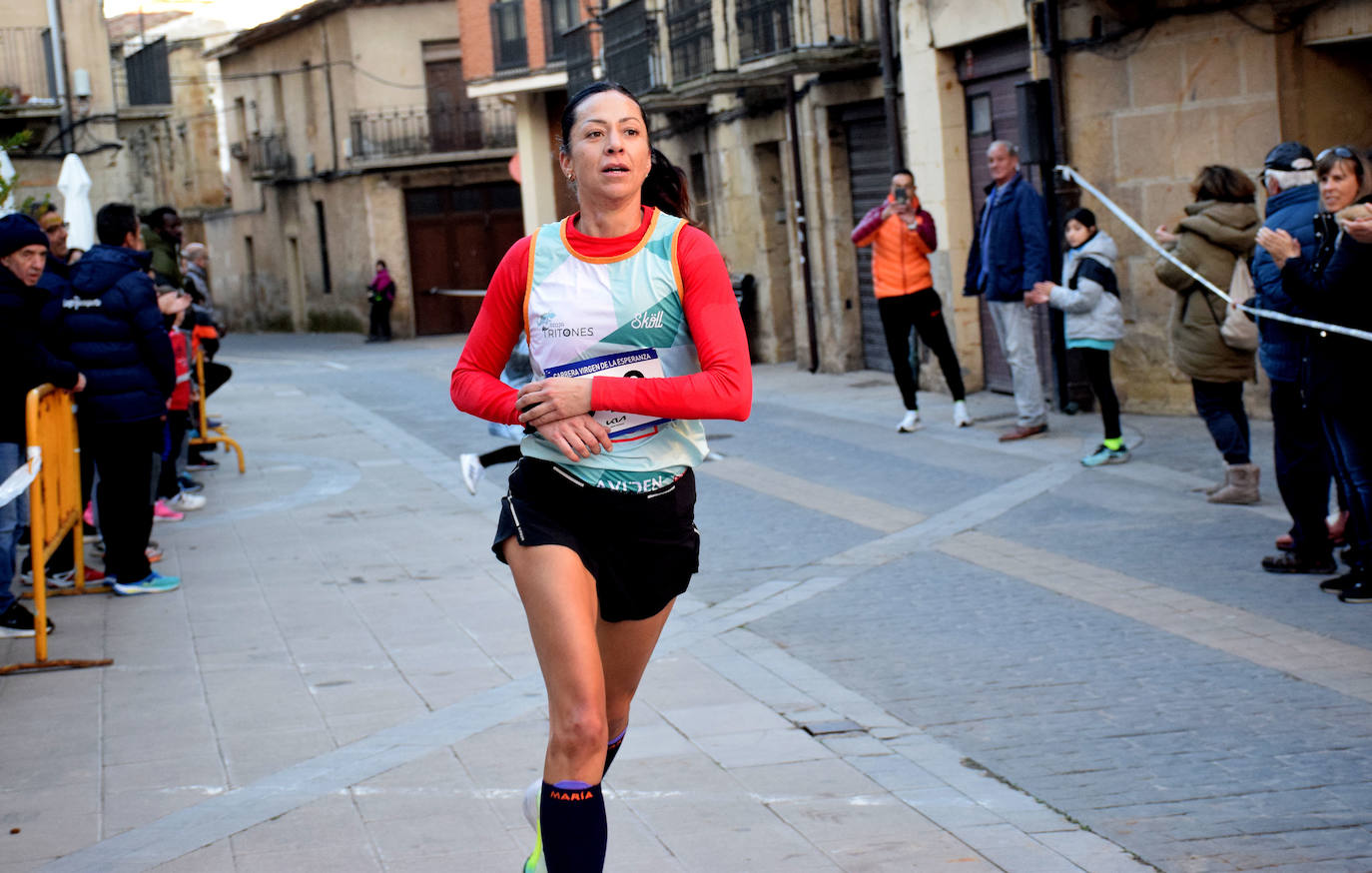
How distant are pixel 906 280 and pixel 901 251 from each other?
8.8 inches

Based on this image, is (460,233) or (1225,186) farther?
(460,233)

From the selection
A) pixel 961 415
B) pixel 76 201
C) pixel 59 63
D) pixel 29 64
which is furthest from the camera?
pixel 59 63

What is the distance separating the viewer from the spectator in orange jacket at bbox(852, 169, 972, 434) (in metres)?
12.9

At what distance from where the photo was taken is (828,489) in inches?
426

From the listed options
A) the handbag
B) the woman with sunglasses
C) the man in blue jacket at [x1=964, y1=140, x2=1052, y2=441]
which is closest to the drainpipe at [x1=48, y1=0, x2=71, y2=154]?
the man in blue jacket at [x1=964, y1=140, x2=1052, y2=441]

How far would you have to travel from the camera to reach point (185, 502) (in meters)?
11.5

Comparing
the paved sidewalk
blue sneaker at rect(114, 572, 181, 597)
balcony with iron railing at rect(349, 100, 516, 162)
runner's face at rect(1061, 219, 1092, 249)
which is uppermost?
balcony with iron railing at rect(349, 100, 516, 162)

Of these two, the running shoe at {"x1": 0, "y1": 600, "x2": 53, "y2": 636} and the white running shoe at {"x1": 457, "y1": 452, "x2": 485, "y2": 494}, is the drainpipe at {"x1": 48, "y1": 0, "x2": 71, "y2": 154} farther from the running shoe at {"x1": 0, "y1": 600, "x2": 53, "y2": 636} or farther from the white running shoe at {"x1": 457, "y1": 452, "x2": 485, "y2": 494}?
the white running shoe at {"x1": 457, "y1": 452, "x2": 485, "y2": 494}

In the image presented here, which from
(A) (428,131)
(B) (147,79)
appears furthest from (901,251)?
(A) (428,131)

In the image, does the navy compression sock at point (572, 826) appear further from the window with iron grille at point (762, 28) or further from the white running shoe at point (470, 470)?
the window with iron grille at point (762, 28)

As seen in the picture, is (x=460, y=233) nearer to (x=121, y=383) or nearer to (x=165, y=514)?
(x=165, y=514)

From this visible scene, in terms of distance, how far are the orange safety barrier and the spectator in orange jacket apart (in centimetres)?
645

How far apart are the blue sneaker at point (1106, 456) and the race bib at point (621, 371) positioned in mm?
7558

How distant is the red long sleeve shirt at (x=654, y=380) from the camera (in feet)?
11.6
